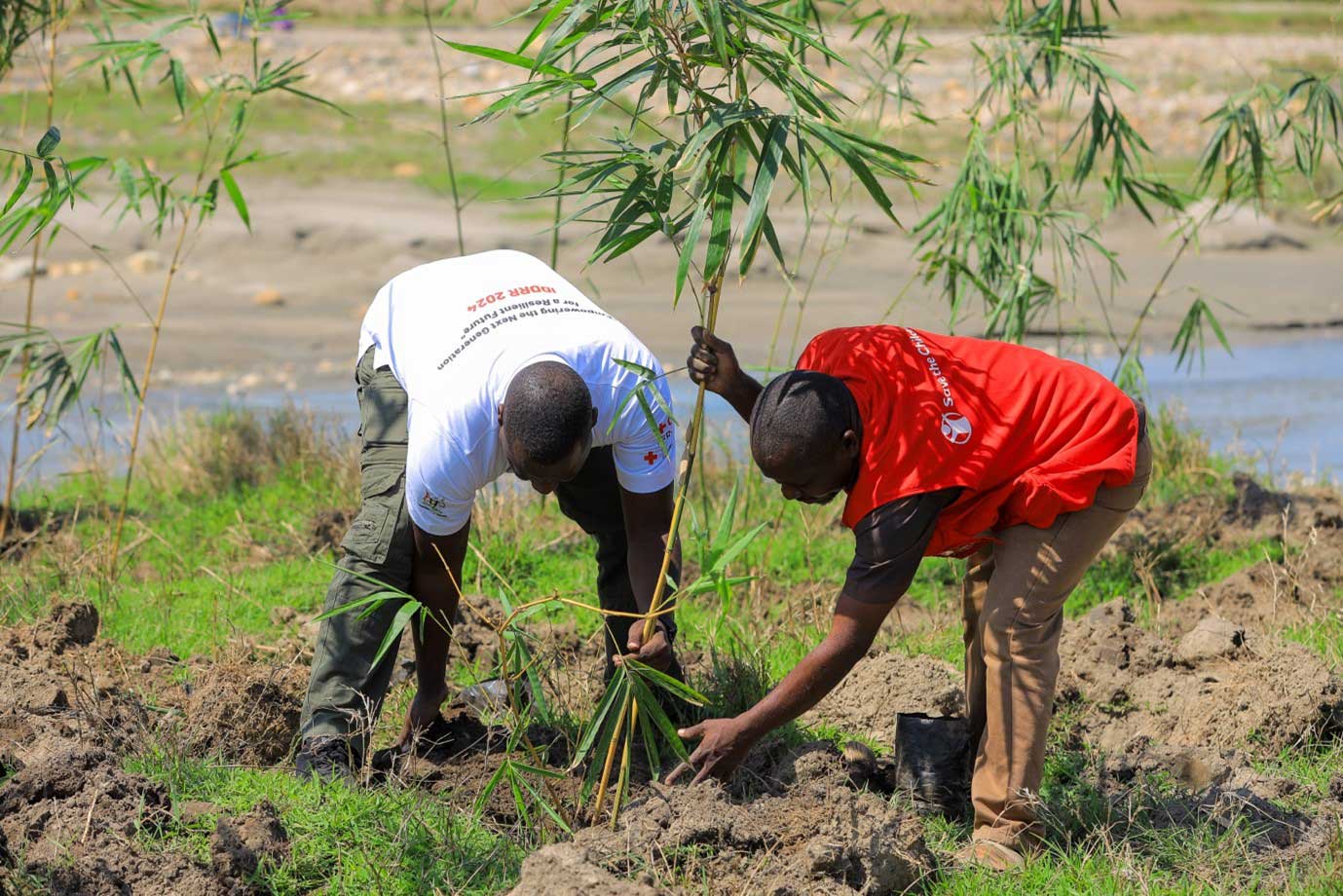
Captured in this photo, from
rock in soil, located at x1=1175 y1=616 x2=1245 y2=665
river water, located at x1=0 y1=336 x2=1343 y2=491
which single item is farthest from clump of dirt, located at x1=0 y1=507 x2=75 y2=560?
rock in soil, located at x1=1175 y1=616 x2=1245 y2=665

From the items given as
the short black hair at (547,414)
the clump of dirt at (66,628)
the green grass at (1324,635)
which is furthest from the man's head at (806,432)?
the clump of dirt at (66,628)

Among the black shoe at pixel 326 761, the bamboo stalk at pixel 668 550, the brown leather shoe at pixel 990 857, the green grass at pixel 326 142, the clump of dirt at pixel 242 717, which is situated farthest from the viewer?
the green grass at pixel 326 142

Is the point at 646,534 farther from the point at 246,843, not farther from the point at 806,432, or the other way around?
the point at 246,843

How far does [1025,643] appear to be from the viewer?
3789mm

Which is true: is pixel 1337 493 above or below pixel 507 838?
above

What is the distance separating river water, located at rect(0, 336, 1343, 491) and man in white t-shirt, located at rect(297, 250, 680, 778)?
404cm

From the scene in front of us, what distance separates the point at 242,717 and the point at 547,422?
64.4 inches

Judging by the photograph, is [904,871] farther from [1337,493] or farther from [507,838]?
[1337,493]

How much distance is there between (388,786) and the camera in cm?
392

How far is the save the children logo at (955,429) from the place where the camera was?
3.50 metres

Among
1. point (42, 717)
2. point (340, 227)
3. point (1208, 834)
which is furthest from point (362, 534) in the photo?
point (340, 227)

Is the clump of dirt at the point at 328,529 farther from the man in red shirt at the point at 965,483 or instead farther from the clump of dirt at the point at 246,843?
the man in red shirt at the point at 965,483

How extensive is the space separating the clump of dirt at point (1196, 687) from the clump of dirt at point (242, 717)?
257 cm

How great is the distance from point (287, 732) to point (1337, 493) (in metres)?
5.20
